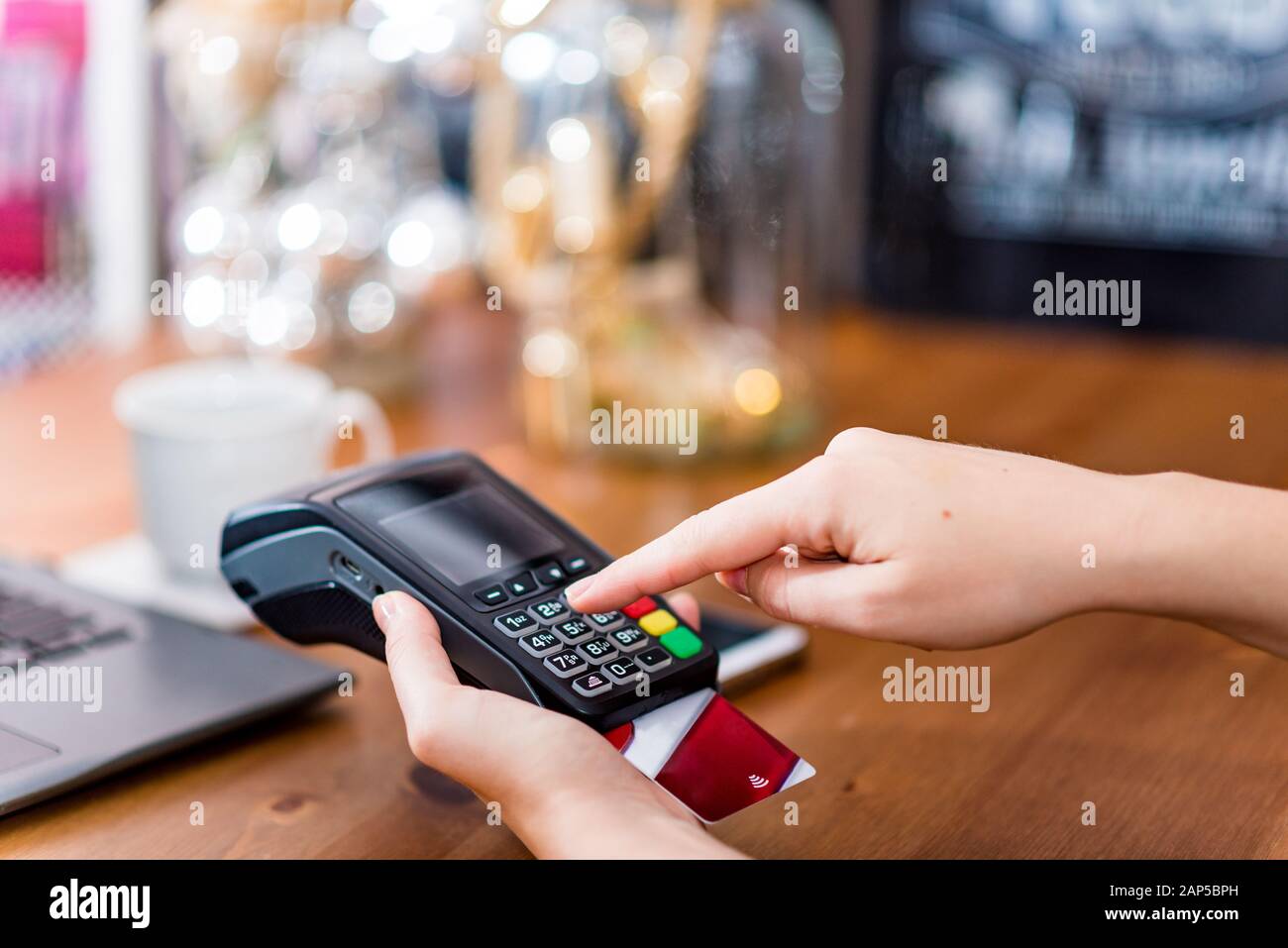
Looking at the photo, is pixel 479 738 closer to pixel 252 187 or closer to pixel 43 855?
pixel 43 855

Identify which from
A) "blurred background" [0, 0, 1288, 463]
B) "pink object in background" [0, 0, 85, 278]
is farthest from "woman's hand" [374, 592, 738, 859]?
"pink object in background" [0, 0, 85, 278]

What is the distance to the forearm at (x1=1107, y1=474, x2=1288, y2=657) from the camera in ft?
1.66

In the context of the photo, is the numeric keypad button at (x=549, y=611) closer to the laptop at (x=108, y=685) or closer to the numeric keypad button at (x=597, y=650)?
the numeric keypad button at (x=597, y=650)

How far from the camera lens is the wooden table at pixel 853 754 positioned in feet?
1.74

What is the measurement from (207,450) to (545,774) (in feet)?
1.13

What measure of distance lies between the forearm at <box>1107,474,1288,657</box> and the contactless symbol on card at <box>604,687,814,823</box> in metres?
0.13

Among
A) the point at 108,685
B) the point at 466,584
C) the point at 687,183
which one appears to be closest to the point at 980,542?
the point at 466,584

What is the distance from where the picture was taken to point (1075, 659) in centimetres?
70

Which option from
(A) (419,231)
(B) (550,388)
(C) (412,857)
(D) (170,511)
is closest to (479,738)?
(C) (412,857)

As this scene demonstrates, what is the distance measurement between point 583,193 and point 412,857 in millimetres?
539

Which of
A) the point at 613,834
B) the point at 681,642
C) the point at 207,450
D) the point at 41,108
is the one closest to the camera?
the point at 613,834

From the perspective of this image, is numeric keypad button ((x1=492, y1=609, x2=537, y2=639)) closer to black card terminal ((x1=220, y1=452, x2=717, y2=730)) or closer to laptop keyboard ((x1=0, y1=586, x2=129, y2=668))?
black card terminal ((x1=220, y1=452, x2=717, y2=730))

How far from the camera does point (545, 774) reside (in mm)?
462

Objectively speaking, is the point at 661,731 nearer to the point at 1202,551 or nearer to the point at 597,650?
the point at 597,650
